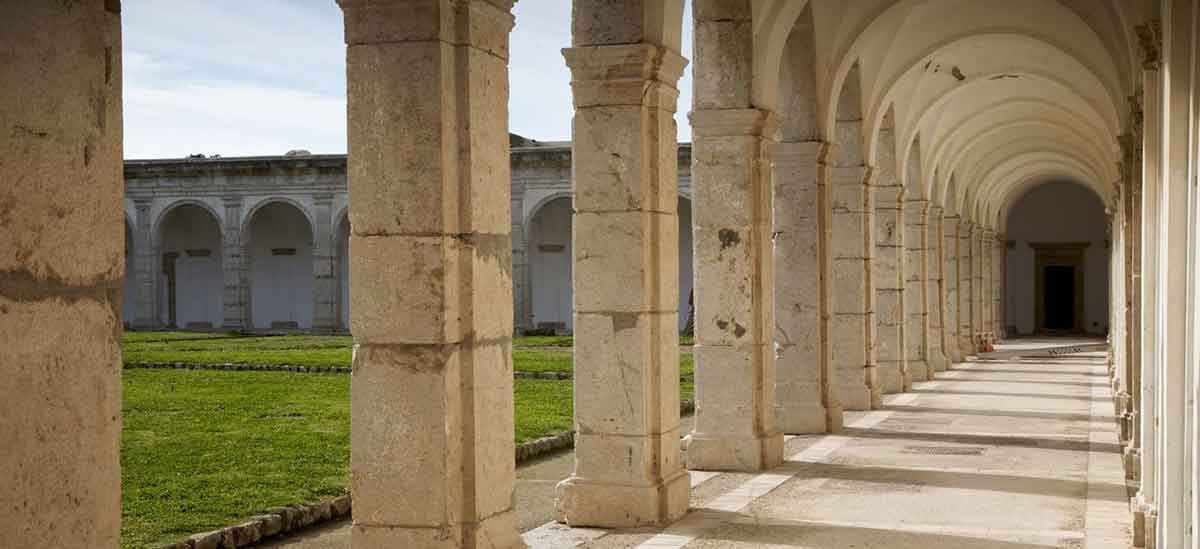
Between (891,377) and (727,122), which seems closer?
(727,122)

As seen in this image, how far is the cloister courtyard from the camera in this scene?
329 centimetres

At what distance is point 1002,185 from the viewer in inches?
1335

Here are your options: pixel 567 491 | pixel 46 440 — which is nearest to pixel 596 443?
pixel 567 491

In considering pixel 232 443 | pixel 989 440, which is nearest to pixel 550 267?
pixel 989 440

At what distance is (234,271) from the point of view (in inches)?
1447

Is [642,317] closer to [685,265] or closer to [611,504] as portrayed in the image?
[611,504]

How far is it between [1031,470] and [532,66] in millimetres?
24803

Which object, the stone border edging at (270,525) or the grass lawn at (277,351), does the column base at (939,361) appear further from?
the stone border edging at (270,525)

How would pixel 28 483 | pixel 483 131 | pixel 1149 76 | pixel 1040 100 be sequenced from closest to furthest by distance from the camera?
pixel 28 483 → pixel 483 131 → pixel 1149 76 → pixel 1040 100

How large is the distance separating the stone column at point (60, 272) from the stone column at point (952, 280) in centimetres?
2248

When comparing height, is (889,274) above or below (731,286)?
above

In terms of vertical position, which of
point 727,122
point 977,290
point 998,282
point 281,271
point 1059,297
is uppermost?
point 727,122

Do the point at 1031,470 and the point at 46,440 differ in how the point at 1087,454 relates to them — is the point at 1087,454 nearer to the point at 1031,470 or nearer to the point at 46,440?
the point at 1031,470

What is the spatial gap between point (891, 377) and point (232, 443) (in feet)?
30.8
